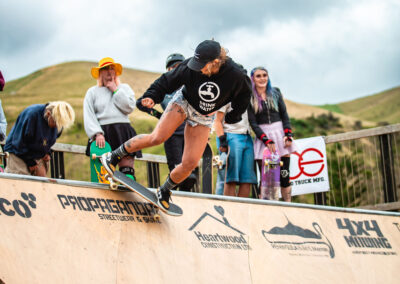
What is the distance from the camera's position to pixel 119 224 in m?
4.25

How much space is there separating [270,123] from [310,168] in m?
1.79

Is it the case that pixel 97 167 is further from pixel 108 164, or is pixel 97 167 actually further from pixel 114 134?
pixel 108 164

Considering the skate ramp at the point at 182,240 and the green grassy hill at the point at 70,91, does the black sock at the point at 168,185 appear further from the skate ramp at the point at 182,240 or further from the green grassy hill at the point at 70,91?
the green grassy hill at the point at 70,91

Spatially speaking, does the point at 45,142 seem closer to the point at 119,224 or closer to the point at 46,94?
the point at 119,224

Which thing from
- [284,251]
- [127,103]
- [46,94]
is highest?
[46,94]

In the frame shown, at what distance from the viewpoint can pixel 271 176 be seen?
627 centimetres

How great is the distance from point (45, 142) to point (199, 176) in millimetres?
3252

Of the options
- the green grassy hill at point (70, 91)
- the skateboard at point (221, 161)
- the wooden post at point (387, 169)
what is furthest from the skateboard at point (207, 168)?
the green grassy hill at point (70, 91)

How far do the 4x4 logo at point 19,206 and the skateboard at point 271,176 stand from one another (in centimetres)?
340

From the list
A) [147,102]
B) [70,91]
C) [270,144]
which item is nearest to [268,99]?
[270,144]

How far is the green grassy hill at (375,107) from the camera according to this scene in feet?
321

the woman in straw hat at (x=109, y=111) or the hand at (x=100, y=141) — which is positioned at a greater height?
the woman in straw hat at (x=109, y=111)

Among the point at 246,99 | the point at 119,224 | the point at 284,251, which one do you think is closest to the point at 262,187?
the point at 284,251

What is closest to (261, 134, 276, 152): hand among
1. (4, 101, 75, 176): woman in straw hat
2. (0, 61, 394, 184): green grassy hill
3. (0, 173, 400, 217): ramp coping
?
(0, 173, 400, 217): ramp coping
